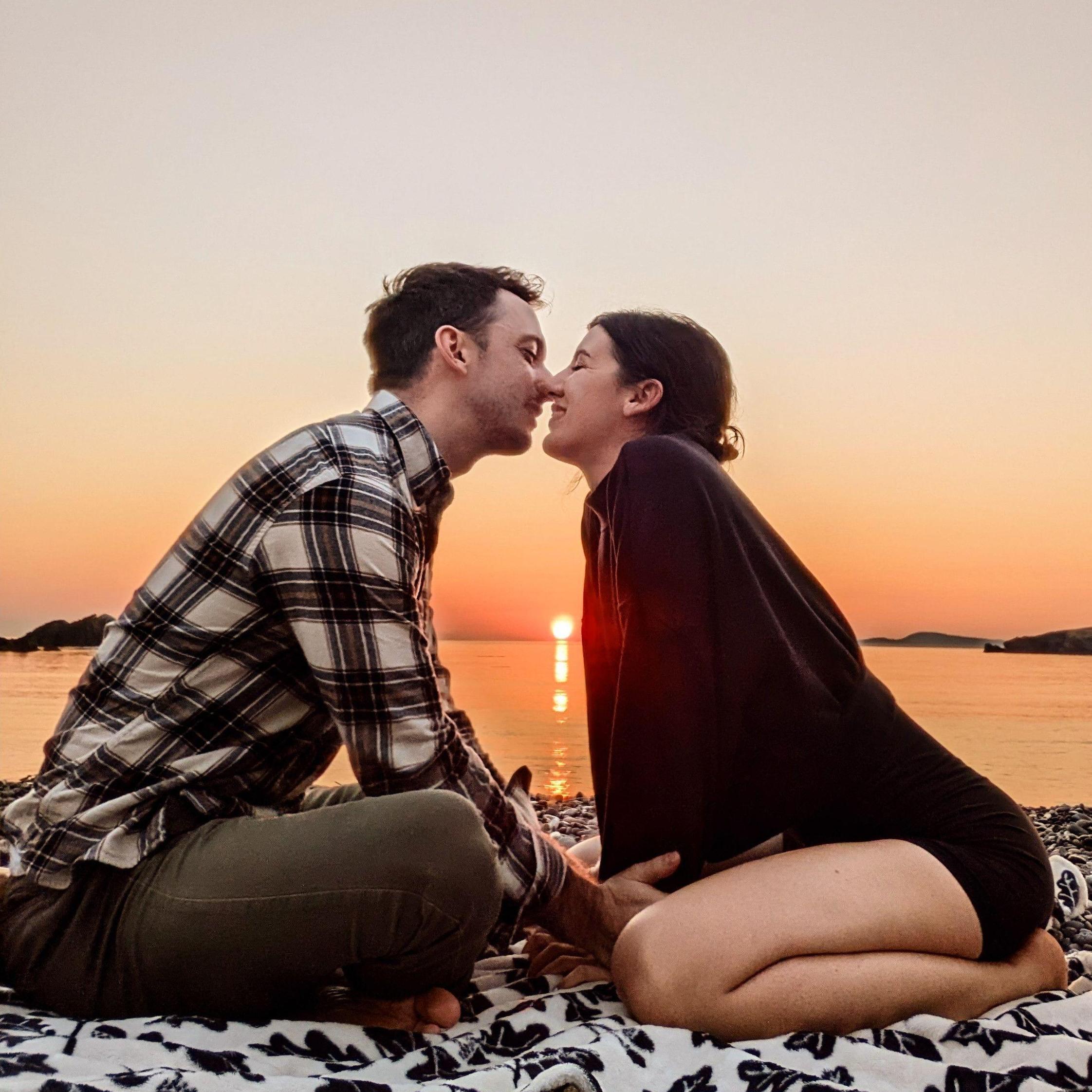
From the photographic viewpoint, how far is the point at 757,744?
247 cm

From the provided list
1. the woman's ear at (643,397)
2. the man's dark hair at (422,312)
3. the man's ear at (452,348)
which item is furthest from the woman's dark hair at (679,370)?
the man's ear at (452,348)

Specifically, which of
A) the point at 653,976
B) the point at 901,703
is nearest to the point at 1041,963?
the point at 653,976

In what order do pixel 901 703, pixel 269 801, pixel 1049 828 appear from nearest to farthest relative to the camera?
pixel 269 801
pixel 1049 828
pixel 901 703

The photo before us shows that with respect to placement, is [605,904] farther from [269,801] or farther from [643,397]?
[643,397]

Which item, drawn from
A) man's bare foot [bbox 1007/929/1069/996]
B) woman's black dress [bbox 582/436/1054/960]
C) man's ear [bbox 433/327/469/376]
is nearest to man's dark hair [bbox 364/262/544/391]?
man's ear [bbox 433/327/469/376]

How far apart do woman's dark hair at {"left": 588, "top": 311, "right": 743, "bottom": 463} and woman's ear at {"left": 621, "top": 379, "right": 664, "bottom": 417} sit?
0.05 ft

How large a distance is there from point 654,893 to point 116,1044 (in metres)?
1.22

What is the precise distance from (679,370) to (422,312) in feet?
2.84

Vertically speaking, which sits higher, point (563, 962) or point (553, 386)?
point (553, 386)

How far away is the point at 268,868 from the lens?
78.3 inches

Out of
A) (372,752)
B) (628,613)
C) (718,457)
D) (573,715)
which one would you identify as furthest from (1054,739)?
(372,752)

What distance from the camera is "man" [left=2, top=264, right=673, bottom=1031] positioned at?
2008 mm

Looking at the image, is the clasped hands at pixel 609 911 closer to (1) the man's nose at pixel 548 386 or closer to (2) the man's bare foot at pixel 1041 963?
(2) the man's bare foot at pixel 1041 963

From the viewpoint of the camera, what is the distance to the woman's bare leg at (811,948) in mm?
2145
